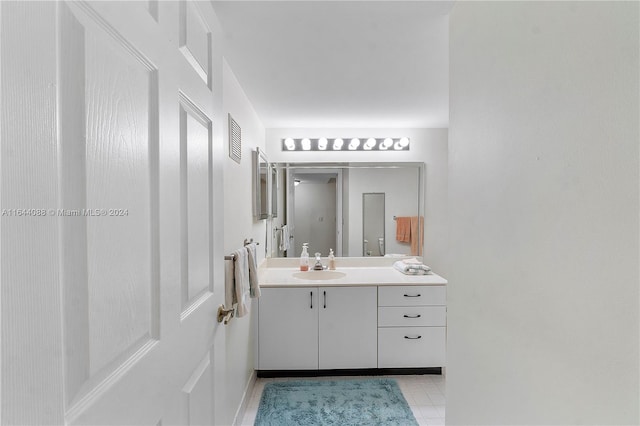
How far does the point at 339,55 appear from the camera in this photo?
171 cm

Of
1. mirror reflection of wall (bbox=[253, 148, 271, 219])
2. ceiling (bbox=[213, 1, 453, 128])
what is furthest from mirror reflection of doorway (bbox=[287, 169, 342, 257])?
ceiling (bbox=[213, 1, 453, 128])

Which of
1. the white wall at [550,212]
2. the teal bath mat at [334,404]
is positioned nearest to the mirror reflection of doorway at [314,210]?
the teal bath mat at [334,404]

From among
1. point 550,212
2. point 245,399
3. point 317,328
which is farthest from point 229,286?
point 550,212

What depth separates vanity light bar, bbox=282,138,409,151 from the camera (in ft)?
10.7

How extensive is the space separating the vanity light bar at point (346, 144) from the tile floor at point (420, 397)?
2.09 m

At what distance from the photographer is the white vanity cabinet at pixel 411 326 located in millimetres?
2633

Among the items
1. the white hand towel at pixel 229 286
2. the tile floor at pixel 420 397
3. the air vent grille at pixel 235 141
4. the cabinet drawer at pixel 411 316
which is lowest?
the tile floor at pixel 420 397

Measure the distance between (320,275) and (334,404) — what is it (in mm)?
1083

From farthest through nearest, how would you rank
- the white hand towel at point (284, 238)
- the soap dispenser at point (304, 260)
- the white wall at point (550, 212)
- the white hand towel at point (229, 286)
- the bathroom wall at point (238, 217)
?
the white hand towel at point (284, 238)
the soap dispenser at point (304, 260)
the bathroom wall at point (238, 217)
the white hand towel at point (229, 286)
the white wall at point (550, 212)

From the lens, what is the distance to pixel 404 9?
4.37 feet

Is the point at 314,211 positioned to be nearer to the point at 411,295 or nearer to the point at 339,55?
the point at 411,295

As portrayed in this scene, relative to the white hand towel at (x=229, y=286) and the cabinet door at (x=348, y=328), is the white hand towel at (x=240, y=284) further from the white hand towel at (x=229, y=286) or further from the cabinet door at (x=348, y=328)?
the cabinet door at (x=348, y=328)

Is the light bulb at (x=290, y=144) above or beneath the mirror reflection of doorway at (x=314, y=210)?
above

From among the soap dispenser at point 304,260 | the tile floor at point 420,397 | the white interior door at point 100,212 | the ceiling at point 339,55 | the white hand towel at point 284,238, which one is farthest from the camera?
the white hand towel at point 284,238
